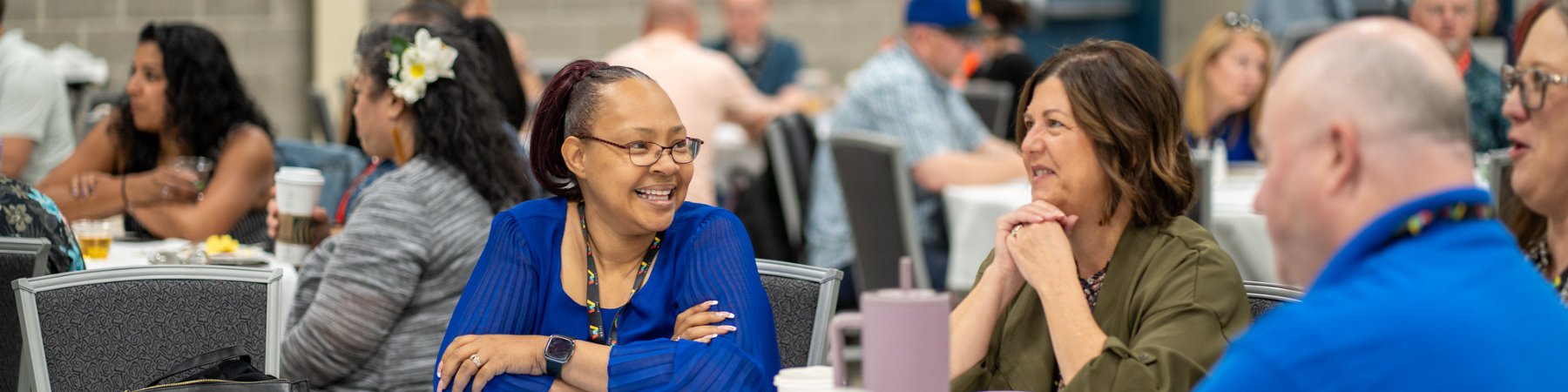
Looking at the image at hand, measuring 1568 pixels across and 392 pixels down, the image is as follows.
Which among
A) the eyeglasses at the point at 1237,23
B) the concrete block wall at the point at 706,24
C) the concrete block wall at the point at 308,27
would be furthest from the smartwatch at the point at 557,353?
the concrete block wall at the point at 706,24

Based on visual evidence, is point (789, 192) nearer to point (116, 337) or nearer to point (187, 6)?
point (116, 337)

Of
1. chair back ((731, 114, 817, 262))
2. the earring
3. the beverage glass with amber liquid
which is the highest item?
the earring

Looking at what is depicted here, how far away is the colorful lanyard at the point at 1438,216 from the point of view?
884 millimetres

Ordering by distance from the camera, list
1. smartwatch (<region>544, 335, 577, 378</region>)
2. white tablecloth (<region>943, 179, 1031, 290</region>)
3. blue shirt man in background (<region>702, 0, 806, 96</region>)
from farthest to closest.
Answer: blue shirt man in background (<region>702, 0, 806, 96</region>), white tablecloth (<region>943, 179, 1031, 290</region>), smartwatch (<region>544, 335, 577, 378</region>)

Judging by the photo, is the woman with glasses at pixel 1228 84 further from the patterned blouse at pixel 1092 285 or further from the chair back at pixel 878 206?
the patterned blouse at pixel 1092 285

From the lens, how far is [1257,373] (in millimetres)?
886

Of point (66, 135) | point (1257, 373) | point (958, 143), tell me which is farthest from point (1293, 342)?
point (66, 135)

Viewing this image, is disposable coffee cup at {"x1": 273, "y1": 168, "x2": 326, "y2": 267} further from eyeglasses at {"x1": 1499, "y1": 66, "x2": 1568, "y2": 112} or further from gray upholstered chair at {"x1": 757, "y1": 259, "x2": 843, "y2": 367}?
eyeglasses at {"x1": 1499, "y1": 66, "x2": 1568, "y2": 112}

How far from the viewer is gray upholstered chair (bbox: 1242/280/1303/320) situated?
1.66 metres

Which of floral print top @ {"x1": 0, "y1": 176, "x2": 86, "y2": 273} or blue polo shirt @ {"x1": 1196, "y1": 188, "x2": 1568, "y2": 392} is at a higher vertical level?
blue polo shirt @ {"x1": 1196, "y1": 188, "x2": 1568, "y2": 392}

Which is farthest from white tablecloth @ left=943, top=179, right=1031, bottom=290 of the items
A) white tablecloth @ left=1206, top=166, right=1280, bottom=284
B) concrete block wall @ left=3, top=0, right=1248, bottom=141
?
concrete block wall @ left=3, top=0, right=1248, bottom=141

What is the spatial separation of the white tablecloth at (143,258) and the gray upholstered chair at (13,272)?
0.28 metres

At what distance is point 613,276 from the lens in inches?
66.6

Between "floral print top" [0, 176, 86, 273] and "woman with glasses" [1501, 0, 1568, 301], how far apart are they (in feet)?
7.88
